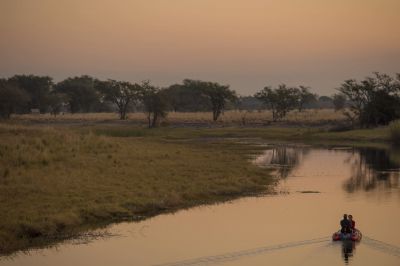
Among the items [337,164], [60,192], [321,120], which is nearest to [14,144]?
[60,192]

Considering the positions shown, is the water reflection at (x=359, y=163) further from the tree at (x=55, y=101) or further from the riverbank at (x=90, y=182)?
the tree at (x=55, y=101)

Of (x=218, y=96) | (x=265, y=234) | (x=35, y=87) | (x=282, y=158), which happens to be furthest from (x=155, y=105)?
(x=265, y=234)

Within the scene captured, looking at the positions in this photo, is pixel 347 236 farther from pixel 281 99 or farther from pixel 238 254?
pixel 281 99

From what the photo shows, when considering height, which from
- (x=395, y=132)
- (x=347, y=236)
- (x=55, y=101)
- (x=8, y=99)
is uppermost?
(x=8, y=99)

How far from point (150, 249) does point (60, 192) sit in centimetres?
857

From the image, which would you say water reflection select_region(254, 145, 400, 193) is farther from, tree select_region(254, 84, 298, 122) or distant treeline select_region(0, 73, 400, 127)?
tree select_region(254, 84, 298, 122)

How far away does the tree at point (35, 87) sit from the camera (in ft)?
493

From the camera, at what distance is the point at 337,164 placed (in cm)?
5600

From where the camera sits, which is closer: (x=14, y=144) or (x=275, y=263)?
(x=275, y=263)

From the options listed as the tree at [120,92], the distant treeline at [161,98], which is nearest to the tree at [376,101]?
the distant treeline at [161,98]

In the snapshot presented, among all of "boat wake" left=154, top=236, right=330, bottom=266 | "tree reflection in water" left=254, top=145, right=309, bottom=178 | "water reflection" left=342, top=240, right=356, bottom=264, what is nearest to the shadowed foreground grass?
"tree reflection in water" left=254, top=145, right=309, bottom=178

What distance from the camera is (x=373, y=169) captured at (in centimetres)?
5153

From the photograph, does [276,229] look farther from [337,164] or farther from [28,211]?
[337,164]

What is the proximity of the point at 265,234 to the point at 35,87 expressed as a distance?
451 ft
